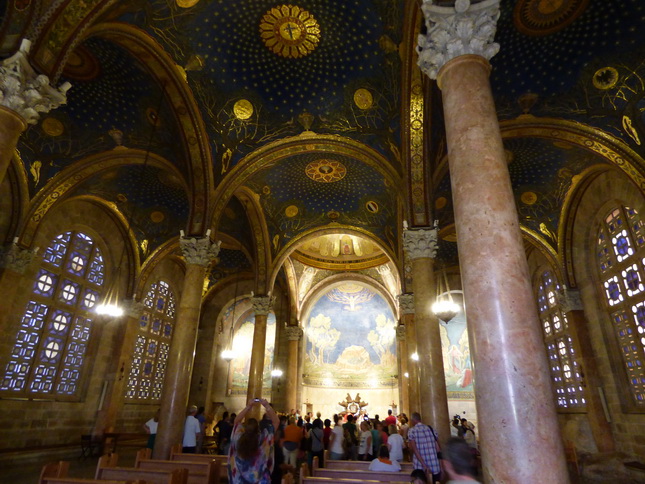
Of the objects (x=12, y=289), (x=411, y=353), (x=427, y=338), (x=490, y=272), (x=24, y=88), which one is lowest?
(x=490, y=272)

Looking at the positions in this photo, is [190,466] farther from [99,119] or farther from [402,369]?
[402,369]

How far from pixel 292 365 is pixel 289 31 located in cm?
1608

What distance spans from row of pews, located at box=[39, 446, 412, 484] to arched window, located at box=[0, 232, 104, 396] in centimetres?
705

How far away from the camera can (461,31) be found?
14.9ft

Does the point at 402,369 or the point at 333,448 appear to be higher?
the point at 402,369

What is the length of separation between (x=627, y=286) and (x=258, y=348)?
1187cm

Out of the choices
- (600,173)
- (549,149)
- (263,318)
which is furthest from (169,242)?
(600,173)

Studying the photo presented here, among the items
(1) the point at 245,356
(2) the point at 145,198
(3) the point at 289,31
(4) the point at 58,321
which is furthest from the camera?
(1) the point at 245,356

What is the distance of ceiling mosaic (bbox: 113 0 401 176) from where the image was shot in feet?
27.7

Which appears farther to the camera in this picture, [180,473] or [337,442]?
[337,442]

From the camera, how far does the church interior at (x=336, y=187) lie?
4117 millimetres

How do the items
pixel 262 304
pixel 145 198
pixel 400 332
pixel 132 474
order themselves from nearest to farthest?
1. pixel 132 474
2. pixel 145 198
3. pixel 262 304
4. pixel 400 332

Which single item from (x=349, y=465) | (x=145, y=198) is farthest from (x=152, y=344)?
(x=349, y=465)

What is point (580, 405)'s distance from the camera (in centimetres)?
1316
